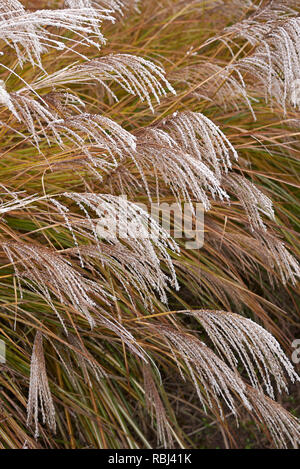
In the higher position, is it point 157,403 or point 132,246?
point 132,246

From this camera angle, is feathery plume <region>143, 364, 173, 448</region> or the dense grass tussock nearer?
the dense grass tussock

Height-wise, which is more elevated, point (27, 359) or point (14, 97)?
point (14, 97)

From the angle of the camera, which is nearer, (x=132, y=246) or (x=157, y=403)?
(x=132, y=246)

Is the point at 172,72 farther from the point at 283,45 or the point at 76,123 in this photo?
the point at 76,123

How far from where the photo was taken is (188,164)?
1196 millimetres

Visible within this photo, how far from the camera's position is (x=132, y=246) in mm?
1281

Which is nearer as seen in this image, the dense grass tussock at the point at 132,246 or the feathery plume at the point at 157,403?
the dense grass tussock at the point at 132,246

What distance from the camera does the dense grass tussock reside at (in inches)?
48.7

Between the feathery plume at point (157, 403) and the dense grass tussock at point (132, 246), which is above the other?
the dense grass tussock at point (132, 246)

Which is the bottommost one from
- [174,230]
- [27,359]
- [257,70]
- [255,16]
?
[27,359]

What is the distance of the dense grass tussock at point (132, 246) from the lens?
124 cm

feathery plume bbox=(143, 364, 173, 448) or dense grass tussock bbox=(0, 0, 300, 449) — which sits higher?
dense grass tussock bbox=(0, 0, 300, 449)

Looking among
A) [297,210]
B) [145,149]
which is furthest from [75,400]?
[297,210]

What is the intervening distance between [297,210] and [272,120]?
0.35 metres
